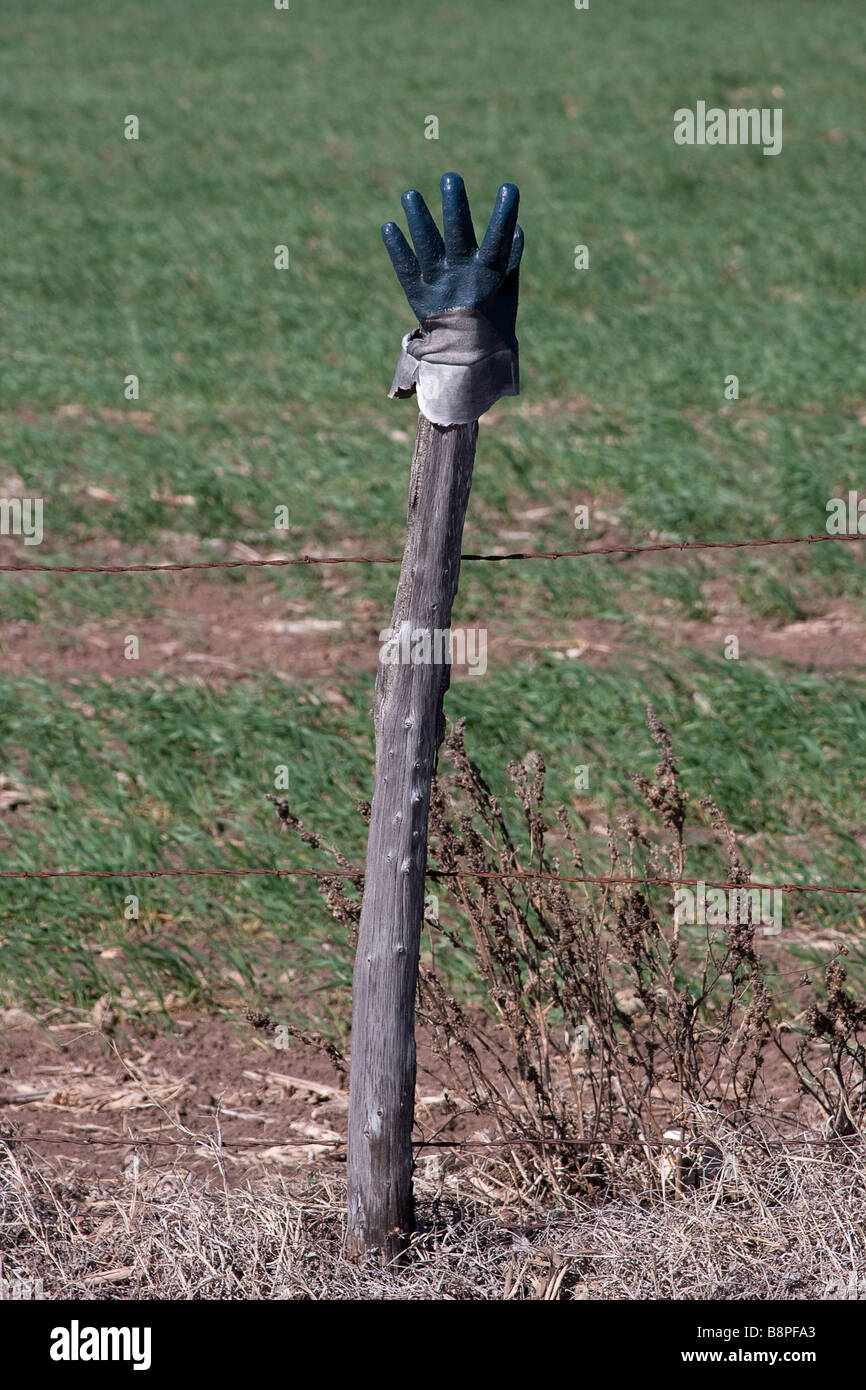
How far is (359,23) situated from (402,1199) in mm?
35861

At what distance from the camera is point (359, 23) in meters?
34.6

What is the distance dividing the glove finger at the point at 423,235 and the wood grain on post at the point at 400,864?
0.33 metres

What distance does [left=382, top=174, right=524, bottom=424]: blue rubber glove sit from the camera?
2.90m

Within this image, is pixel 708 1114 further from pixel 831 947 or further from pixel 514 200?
pixel 514 200

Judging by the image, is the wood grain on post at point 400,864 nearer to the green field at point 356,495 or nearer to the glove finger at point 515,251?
the glove finger at point 515,251

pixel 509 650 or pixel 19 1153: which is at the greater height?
pixel 509 650

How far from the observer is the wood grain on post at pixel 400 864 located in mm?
3021

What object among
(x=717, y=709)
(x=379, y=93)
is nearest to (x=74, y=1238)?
(x=717, y=709)

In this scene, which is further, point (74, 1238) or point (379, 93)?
point (379, 93)

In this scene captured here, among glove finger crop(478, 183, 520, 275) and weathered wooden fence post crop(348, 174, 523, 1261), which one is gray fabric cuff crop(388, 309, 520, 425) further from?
glove finger crop(478, 183, 520, 275)

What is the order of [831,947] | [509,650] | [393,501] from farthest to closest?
[393,501] < [509,650] < [831,947]

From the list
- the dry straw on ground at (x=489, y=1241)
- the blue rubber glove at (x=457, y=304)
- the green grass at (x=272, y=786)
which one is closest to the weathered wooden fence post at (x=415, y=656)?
the blue rubber glove at (x=457, y=304)

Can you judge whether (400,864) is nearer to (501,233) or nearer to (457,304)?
(457,304)

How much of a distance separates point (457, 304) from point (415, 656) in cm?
72
